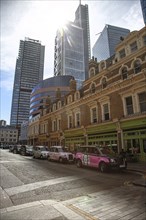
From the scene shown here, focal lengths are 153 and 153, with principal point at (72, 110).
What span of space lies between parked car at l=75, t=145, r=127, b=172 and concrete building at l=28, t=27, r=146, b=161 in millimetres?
5276

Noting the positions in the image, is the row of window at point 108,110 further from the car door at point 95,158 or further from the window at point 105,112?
the car door at point 95,158

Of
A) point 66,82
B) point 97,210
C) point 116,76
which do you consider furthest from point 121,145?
point 66,82

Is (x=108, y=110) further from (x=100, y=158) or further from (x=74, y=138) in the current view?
(x=100, y=158)

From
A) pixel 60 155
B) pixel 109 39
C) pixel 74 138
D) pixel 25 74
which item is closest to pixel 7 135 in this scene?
pixel 25 74

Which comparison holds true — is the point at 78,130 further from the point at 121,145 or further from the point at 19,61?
the point at 19,61

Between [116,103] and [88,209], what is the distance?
51.2 ft

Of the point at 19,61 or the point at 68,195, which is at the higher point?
the point at 19,61

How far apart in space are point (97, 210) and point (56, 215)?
1236 millimetres

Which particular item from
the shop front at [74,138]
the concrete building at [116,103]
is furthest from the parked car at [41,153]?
the concrete building at [116,103]

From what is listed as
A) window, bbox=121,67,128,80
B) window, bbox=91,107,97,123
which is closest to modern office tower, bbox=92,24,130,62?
Answer: window, bbox=91,107,97,123

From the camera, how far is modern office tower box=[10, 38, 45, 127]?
568ft

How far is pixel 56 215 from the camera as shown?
4.27 metres

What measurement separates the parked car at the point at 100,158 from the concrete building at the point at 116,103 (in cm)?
528

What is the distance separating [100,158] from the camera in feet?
38.9
